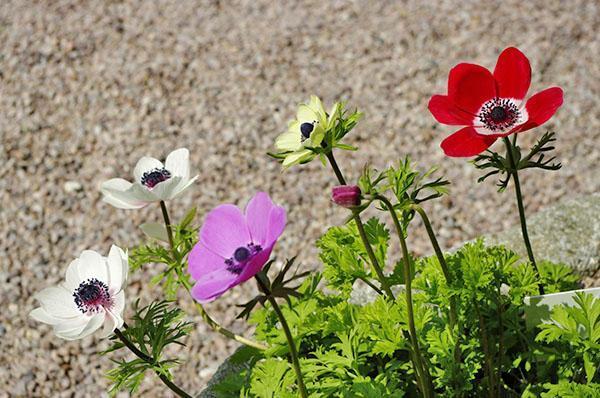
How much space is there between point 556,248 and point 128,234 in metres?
1.75

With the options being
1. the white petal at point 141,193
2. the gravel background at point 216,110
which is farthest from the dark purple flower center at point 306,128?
the gravel background at point 216,110

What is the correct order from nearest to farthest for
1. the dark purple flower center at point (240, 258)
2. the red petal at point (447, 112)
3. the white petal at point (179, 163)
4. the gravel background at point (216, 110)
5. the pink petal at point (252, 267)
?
the pink petal at point (252, 267)
the dark purple flower center at point (240, 258)
the red petal at point (447, 112)
the white petal at point (179, 163)
the gravel background at point (216, 110)

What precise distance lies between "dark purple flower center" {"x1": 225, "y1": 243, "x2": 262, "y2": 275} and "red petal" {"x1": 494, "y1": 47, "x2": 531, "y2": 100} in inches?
21.5

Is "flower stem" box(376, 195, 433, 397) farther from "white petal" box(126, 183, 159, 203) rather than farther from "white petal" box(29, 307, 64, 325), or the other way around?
"white petal" box(29, 307, 64, 325)

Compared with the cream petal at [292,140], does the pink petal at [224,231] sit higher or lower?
lower

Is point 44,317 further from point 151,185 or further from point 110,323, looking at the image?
point 151,185

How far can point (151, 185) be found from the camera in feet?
4.76

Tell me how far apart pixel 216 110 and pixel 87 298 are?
2.32 metres

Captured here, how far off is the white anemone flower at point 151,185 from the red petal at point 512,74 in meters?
0.55

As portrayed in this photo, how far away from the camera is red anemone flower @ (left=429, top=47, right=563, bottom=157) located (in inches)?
54.0

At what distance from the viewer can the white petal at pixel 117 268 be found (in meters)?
1.34

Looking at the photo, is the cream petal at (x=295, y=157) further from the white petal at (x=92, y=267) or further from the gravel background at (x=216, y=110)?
the gravel background at (x=216, y=110)

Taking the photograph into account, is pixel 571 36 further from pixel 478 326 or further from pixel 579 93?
pixel 478 326

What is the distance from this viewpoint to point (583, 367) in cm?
149
